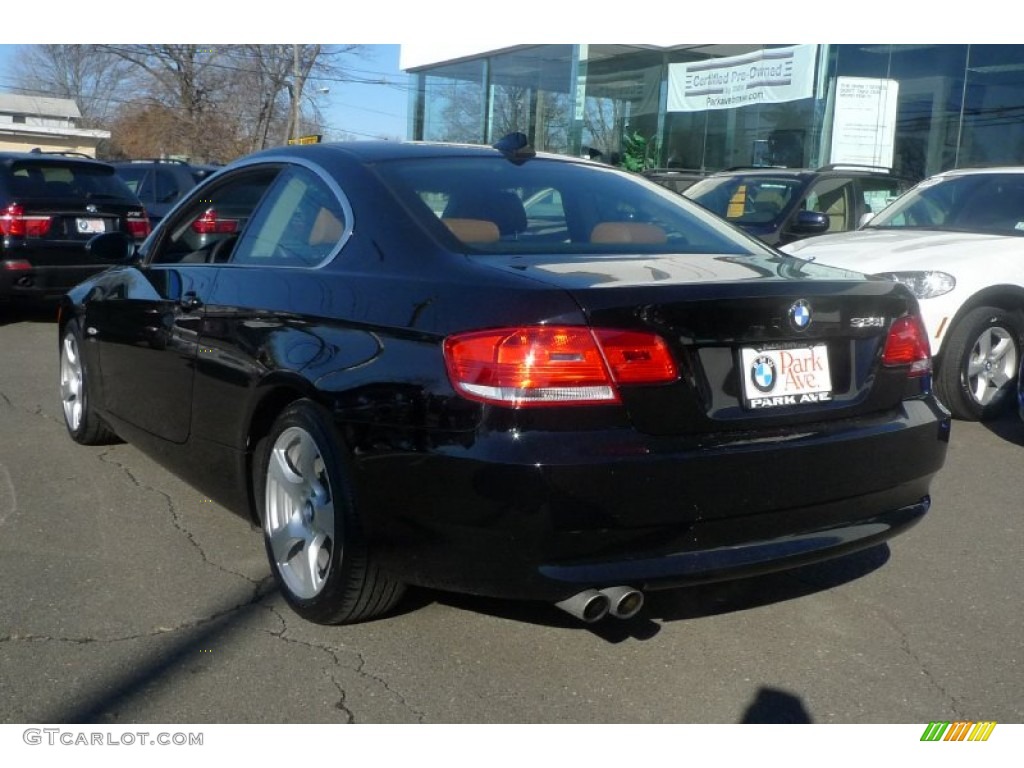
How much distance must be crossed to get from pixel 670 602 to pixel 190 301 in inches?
84.7

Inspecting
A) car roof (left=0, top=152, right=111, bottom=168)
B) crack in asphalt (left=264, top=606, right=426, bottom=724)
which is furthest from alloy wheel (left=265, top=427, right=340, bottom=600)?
car roof (left=0, top=152, right=111, bottom=168)

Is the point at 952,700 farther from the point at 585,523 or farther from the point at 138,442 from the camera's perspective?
the point at 138,442

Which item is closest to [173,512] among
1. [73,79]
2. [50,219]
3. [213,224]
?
[213,224]

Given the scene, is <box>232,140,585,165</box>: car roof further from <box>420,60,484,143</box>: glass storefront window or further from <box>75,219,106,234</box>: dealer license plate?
<box>420,60,484,143</box>: glass storefront window

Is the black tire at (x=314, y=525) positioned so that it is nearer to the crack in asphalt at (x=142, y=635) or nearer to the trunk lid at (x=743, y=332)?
the crack in asphalt at (x=142, y=635)

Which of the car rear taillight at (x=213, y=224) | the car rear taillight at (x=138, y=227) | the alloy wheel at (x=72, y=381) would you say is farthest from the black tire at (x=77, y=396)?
the car rear taillight at (x=138, y=227)

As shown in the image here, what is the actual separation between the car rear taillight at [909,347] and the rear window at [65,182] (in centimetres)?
928

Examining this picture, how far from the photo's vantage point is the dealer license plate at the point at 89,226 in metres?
11.0

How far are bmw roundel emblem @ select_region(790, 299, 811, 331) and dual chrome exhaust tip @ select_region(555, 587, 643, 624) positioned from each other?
89cm

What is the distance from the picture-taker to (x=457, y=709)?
10.4ft

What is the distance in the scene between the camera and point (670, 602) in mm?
3986

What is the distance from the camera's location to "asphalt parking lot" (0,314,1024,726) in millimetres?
3207

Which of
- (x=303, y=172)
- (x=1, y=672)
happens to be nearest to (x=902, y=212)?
(x=303, y=172)

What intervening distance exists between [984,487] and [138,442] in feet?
13.2
